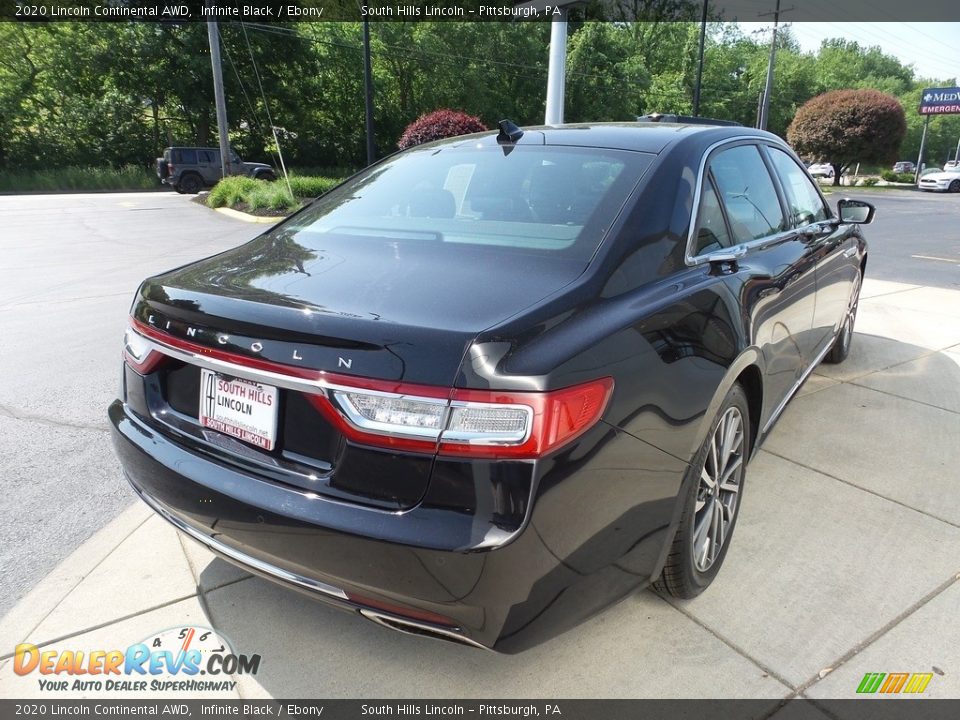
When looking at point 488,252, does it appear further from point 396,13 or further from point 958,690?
point 396,13

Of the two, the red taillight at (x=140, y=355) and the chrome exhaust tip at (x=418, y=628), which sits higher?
the red taillight at (x=140, y=355)

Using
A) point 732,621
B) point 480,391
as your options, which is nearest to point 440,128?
point 732,621

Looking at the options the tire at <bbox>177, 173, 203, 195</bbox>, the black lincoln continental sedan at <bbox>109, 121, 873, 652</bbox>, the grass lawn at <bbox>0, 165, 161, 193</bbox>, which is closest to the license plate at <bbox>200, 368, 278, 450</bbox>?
the black lincoln continental sedan at <bbox>109, 121, 873, 652</bbox>

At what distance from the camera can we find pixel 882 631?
235 cm

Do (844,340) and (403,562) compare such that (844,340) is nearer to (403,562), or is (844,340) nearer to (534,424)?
(534,424)

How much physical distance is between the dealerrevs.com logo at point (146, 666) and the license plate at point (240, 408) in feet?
2.64

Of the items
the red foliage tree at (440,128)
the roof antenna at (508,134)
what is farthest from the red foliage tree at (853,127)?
the roof antenna at (508,134)

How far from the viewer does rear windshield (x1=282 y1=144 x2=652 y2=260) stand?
90.1 inches

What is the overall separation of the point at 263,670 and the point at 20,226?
16390 mm

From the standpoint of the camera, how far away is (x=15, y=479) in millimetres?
3381

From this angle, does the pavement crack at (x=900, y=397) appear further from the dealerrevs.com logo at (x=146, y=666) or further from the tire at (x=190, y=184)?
the tire at (x=190, y=184)

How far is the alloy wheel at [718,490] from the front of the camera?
2383 mm

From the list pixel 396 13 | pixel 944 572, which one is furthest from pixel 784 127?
pixel 944 572

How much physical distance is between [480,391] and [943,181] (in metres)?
41.1
